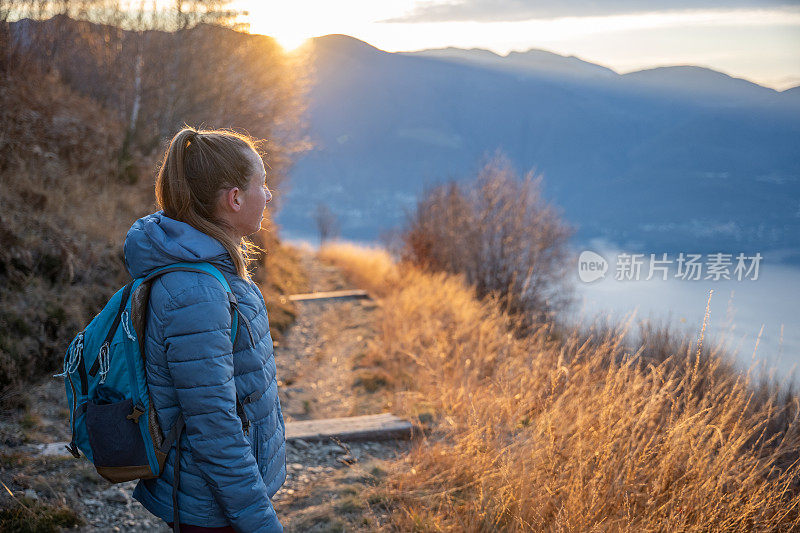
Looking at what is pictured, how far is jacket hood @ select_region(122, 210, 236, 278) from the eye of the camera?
4.97ft

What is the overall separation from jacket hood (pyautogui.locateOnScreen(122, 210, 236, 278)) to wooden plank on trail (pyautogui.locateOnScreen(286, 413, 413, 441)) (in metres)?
3.36

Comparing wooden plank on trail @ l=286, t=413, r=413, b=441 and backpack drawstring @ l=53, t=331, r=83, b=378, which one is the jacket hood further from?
wooden plank on trail @ l=286, t=413, r=413, b=441

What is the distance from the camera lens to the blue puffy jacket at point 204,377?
1.47m

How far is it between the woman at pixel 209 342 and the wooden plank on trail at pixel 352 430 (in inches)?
118

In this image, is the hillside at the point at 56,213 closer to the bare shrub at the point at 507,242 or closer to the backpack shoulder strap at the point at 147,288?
the backpack shoulder strap at the point at 147,288

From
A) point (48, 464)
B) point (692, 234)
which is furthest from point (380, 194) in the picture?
point (48, 464)

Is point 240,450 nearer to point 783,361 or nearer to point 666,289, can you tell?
point 783,361

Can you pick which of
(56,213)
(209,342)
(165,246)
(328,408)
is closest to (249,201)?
(165,246)

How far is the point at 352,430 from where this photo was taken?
480 centimetres

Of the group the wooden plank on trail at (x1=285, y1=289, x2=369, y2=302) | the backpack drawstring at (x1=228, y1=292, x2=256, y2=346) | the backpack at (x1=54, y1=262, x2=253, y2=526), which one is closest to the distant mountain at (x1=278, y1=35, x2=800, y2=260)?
the wooden plank on trail at (x1=285, y1=289, x2=369, y2=302)

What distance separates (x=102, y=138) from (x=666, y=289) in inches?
407

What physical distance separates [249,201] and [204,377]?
56cm

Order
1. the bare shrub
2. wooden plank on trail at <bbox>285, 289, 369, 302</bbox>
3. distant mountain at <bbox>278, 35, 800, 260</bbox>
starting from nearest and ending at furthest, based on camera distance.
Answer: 1. wooden plank on trail at <bbox>285, 289, 369, 302</bbox>
2. the bare shrub
3. distant mountain at <bbox>278, 35, 800, 260</bbox>

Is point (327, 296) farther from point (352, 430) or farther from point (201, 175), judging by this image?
point (201, 175)
